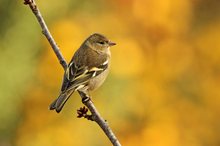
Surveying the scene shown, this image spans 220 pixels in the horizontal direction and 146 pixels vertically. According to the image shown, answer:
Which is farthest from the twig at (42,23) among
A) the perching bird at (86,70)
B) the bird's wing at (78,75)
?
the bird's wing at (78,75)

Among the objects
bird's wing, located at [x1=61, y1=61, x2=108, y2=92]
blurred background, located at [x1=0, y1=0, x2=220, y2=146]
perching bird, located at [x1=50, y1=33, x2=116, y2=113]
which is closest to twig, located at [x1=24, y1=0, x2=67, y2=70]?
perching bird, located at [x1=50, y1=33, x2=116, y2=113]

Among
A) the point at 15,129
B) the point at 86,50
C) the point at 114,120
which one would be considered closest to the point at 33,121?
the point at 15,129

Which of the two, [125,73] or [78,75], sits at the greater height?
[78,75]

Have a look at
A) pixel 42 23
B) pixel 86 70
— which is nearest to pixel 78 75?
A: pixel 86 70

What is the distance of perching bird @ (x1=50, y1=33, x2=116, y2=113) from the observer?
646 centimetres

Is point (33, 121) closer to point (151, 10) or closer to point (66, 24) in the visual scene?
point (66, 24)

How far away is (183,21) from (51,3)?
5500mm

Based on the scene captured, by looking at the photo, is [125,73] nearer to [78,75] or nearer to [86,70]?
[86,70]

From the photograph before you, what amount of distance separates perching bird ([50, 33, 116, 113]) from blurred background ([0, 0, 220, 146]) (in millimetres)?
6778

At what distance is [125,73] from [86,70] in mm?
8858

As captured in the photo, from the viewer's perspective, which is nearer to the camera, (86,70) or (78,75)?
(78,75)

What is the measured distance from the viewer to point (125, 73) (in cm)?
1570

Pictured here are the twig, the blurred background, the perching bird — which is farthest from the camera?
the blurred background

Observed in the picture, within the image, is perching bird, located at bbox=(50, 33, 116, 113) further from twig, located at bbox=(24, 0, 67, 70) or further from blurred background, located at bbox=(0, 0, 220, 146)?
Result: blurred background, located at bbox=(0, 0, 220, 146)
